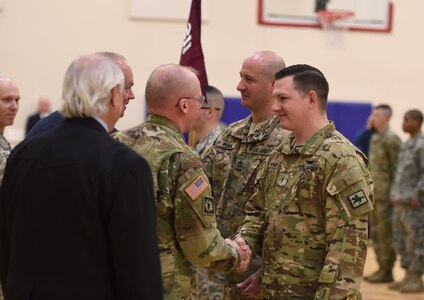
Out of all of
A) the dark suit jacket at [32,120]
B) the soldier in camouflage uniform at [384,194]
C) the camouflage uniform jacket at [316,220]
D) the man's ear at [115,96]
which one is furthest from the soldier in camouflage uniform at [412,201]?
the man's ear at [115,96]

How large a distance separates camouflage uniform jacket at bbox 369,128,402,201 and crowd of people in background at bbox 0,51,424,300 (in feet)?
14.2

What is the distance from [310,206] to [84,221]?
1268 mm

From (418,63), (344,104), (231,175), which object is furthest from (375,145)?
(231,175)

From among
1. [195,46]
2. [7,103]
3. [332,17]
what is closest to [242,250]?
[195,46]

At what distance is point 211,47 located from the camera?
12109 millimetres

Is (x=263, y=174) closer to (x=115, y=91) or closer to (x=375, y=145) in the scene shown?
(x=115, y=91)

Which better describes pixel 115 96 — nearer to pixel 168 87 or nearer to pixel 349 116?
pixel 168 87

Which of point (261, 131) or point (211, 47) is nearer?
point (261, 131)

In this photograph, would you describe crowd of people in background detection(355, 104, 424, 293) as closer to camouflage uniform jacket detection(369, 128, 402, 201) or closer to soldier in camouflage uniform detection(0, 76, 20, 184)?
camouflage uniform jacket detection(369, 128, 402, 201)

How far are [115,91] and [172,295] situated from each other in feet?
3.31

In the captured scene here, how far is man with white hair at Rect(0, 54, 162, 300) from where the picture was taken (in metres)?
2.32

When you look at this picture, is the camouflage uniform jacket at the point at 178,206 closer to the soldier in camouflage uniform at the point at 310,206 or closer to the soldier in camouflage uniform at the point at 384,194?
the soldier in camouflage uniform at the point at 310,206

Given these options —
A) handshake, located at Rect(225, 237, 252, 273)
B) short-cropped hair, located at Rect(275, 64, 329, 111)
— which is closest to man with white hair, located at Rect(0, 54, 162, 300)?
handshake, located at Rect(225, 237, 252, 273)

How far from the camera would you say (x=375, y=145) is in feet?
29.9
